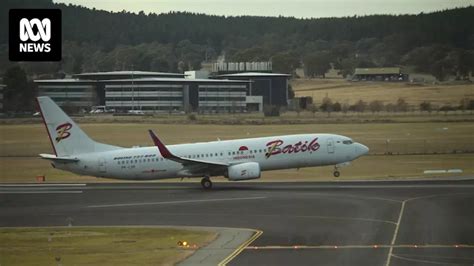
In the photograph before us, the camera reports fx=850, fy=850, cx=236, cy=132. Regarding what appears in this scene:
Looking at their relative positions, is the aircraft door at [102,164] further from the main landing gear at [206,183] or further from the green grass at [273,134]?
the green grass at [273,134]

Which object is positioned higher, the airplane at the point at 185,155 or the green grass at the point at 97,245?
the airplane at the point at 185,155

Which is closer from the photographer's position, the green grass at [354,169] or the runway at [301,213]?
the runway at [301,213]

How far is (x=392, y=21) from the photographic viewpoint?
102 metres

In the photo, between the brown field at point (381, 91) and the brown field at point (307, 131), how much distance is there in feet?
24.8

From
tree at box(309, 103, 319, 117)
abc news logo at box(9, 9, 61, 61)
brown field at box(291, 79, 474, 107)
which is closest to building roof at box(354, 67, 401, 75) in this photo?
brown field at box(291, 79, 474, 107)

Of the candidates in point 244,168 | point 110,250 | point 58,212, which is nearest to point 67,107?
point 244,168

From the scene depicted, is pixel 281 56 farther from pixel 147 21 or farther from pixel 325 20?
pixel 147 21

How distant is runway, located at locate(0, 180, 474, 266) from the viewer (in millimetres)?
25953

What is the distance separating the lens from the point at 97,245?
2897cm

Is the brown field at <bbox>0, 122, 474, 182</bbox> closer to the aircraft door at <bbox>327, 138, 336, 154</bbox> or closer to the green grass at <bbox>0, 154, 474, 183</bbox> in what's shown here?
the green grass at <bbox>0, 154, 474, 183</bbox>

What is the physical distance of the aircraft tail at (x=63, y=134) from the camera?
50.9m

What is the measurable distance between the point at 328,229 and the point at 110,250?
8395 mm

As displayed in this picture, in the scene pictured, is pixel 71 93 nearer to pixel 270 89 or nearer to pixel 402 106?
pixel 402 106

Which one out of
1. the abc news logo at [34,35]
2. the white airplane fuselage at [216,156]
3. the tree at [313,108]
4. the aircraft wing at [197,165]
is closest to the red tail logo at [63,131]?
the white airplane fuselage at [216,156]
